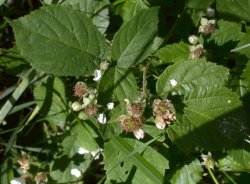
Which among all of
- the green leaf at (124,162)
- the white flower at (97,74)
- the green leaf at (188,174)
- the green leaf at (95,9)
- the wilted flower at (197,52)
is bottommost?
the green leaf at (188,174)

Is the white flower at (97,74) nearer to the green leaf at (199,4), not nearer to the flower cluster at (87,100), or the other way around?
the flower cluster at (87,100)

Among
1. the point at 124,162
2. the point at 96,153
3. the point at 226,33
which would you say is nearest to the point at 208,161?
the point at 124,162

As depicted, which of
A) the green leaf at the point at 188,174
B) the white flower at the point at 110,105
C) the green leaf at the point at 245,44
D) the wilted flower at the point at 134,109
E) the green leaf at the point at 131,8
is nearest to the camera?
the wilted flower at the point at 134,109

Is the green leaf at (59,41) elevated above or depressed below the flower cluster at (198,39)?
above

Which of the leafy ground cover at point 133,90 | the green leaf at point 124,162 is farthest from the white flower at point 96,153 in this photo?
the green leaf at point 124,162

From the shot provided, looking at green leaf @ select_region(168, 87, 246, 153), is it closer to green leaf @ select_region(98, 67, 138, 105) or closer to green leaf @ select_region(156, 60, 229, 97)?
green leaf @ select_region(156, 60, 229, 97)

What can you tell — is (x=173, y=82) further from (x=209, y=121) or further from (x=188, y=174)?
(x=188, y=174)

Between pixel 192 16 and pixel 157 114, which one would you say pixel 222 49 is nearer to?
pixel 192 16

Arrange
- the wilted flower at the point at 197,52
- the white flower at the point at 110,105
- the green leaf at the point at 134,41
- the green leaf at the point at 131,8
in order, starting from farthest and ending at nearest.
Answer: the green leaf at the point at 131,8 < the wilted flower at the point at 197,52 < the green leaf at the point at 134,41 < the white flower at the point at 110,105
